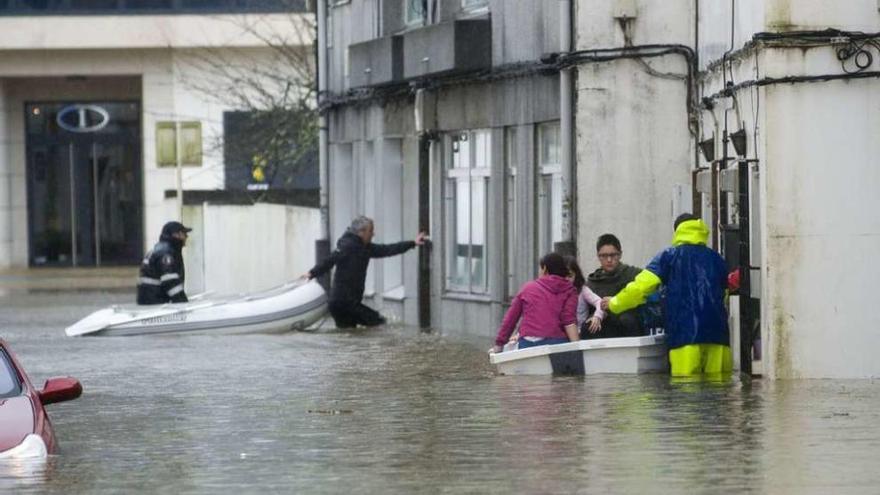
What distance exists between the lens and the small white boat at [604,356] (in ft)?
69.3

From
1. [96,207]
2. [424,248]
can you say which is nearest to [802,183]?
[424,248]

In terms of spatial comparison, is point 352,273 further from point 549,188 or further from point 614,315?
point 614,315

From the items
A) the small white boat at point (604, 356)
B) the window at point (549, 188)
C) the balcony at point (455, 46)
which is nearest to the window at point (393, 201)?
the balcony at point (455, 46)

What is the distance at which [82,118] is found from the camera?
58062 millimetres

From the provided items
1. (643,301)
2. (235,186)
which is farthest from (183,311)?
(235,186)

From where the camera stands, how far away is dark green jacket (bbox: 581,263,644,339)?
21.7 m

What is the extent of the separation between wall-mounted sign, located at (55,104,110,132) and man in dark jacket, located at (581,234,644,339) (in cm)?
3739

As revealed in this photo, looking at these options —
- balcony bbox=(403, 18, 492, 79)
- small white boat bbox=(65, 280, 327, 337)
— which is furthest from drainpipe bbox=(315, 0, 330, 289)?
balcony bbox=(403, 18, 492, 79)

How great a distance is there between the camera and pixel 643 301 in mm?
20938

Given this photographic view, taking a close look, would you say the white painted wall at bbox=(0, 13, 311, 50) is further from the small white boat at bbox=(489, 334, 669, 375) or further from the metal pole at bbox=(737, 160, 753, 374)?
the metal pole at bbox=(737, 160, 753, 374)

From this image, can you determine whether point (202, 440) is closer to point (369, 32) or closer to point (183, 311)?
point (183, 311)

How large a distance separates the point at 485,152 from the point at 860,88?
35.5ft

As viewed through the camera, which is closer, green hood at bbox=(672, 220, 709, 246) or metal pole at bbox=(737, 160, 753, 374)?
green hood at bbox=(672, 220, 709, 246)

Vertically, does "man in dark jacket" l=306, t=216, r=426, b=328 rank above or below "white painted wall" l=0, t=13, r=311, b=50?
below
